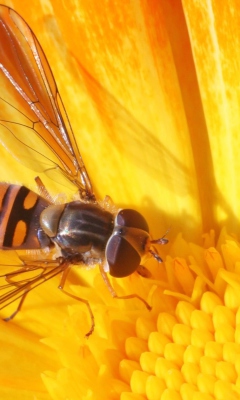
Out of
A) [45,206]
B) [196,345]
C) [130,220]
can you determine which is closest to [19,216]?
[45,206]

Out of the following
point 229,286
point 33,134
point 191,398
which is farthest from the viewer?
point 33,134

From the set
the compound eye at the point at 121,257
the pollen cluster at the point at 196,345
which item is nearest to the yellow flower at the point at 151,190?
the pollen cluster at the point at 196,345

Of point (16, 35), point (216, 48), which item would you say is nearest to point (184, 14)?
point (216, 48)

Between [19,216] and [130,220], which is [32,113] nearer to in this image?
[19,216]

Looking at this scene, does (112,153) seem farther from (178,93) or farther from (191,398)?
(191,398)

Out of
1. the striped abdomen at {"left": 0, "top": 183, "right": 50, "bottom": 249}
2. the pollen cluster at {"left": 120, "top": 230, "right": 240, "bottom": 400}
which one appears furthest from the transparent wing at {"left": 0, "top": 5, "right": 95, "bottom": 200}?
the pollen cluster at {"left": 120, "top": 230, "right": 240, "bottom": 400}

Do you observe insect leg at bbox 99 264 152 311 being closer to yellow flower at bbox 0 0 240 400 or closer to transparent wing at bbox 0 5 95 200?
yellow flower at bbox 0 0 240 400
